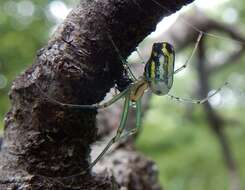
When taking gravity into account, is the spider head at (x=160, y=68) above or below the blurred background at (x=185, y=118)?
below

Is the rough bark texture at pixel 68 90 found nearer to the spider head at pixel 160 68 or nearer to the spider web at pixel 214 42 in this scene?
the spider head at pixel 160 68

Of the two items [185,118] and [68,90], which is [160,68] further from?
[185,118]

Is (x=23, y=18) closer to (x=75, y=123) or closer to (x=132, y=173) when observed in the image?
(x=132, y=173)

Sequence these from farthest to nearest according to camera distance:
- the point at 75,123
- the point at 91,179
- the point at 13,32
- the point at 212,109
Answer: the point at 212,109 → the point at 13,32 → the point at 91,179 → the point at 75,123

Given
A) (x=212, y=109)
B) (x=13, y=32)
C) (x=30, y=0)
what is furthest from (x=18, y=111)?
(x=212, y=109)

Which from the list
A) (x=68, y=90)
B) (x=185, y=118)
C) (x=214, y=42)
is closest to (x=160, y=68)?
(x=68, y=90)

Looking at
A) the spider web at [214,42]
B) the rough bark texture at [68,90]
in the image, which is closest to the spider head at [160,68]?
the rough bark texture at [68,90]
